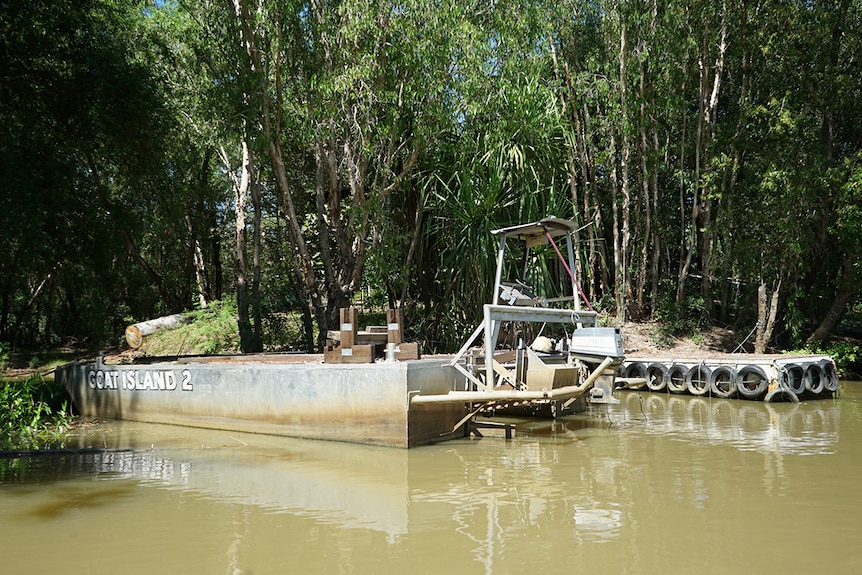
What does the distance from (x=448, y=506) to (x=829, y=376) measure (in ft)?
35.0

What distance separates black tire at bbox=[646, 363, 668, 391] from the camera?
49.5 feet

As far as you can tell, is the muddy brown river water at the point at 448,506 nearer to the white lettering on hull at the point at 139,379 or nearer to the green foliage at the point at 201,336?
the white lettering on hull at the point at 139,379

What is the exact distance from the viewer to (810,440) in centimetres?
896

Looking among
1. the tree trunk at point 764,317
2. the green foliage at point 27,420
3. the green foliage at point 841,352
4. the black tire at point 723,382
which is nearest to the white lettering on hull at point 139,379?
the green foliage at point 27,420

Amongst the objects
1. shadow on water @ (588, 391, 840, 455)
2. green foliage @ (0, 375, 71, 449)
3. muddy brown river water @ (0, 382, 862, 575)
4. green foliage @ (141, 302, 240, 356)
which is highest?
green foliage @ (141, 302, 240, 356)

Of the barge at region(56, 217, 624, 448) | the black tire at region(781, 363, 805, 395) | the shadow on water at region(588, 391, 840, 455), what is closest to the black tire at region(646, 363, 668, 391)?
the shadow on water at region(588, 391, 840, 455)

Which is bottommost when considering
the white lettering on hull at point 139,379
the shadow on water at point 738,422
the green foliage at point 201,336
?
the shadow on water at point 738,422

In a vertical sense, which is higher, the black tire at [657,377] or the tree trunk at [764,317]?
the tree trunk at [764,317]

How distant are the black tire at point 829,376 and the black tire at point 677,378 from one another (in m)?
2.48

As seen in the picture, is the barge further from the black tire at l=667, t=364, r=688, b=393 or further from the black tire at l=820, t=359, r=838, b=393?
the black tire at l=820, t=359, r=838, b=393

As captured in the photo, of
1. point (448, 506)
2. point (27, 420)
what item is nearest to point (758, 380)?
point (448, 506)

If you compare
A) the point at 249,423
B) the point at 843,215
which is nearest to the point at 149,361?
the point at 249,423

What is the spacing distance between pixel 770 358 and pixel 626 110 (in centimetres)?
748

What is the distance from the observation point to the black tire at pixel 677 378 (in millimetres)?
14697
